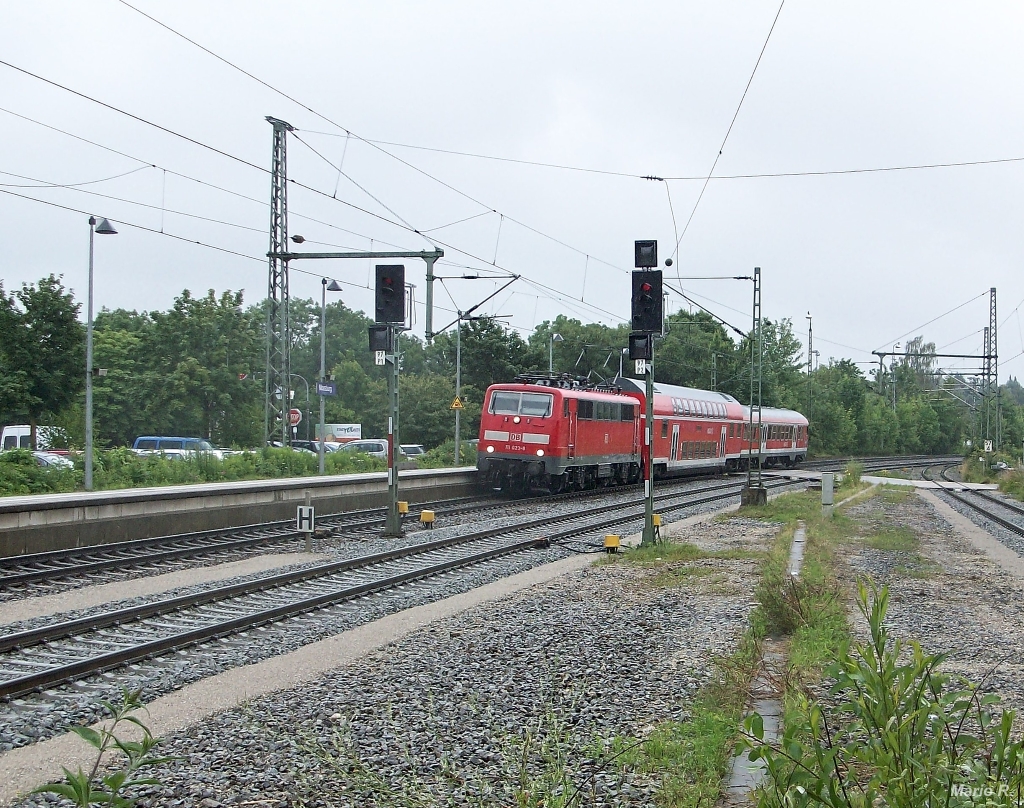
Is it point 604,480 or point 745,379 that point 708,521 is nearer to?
point 604,480

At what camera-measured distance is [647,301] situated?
55.7 feet

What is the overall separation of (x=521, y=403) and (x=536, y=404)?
50cm

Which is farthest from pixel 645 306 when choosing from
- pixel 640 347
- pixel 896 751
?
pixel 896 751

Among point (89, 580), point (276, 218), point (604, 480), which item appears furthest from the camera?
point (604, 480)

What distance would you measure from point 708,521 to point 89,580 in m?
14.3

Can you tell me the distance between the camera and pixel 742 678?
Result: 7.39 meters

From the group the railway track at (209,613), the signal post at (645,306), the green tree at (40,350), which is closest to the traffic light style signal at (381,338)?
the railway track at (209,613)

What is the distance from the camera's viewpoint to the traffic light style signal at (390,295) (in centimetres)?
1769

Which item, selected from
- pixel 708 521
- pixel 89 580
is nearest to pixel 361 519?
pixel 708 521

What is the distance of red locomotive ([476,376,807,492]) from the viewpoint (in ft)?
94.2

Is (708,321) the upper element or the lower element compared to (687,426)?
upper

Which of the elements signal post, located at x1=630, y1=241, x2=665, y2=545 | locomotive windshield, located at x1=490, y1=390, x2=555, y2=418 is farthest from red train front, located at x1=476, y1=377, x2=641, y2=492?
signal post, located at x1=630, y1=241, x2=665, y2=545

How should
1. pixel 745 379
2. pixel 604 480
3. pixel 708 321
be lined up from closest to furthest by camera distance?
pixel 604 480, pixel 745 379, pixel 708 321

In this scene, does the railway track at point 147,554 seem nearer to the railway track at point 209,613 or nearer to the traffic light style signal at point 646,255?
the railway track at point 209,613
